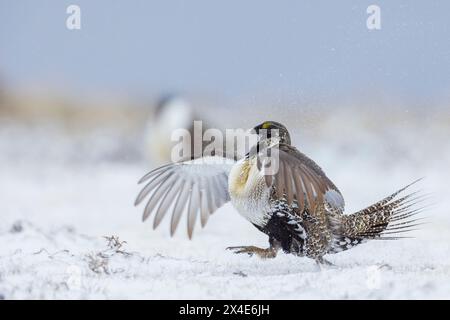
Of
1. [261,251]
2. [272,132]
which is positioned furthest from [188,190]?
[272,132]

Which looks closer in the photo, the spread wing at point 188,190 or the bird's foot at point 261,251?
the bird's foot at point 261,251

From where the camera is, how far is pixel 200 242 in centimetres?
747

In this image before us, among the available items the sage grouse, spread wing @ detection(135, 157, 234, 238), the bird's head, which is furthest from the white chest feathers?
spread wing @ detection(135, 157, 234, 238)

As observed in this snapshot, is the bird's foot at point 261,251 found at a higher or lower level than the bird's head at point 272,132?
lower

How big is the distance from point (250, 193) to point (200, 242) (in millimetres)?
2200

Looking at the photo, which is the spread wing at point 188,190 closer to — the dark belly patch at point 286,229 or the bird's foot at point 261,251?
the bird's foot at point 261,251

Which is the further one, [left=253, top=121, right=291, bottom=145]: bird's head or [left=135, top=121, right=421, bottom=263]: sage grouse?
[left=253, top=121, right=291, bottom=145]: bird's head

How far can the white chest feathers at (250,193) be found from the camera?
5.38 metres

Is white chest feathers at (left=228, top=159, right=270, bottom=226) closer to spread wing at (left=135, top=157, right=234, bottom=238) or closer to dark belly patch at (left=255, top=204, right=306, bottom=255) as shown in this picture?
dark belly patch at (left=255, top=204, right=306, bottom=255)

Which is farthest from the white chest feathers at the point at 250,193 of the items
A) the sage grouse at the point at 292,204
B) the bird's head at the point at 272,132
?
the bird's head at the point at 272,132

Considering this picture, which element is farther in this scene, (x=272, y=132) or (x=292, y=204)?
(x=272, y=132)

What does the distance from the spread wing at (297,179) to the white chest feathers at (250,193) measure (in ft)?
0.39

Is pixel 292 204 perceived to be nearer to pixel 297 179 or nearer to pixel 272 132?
pixel 297 179

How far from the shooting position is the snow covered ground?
5.00 m
